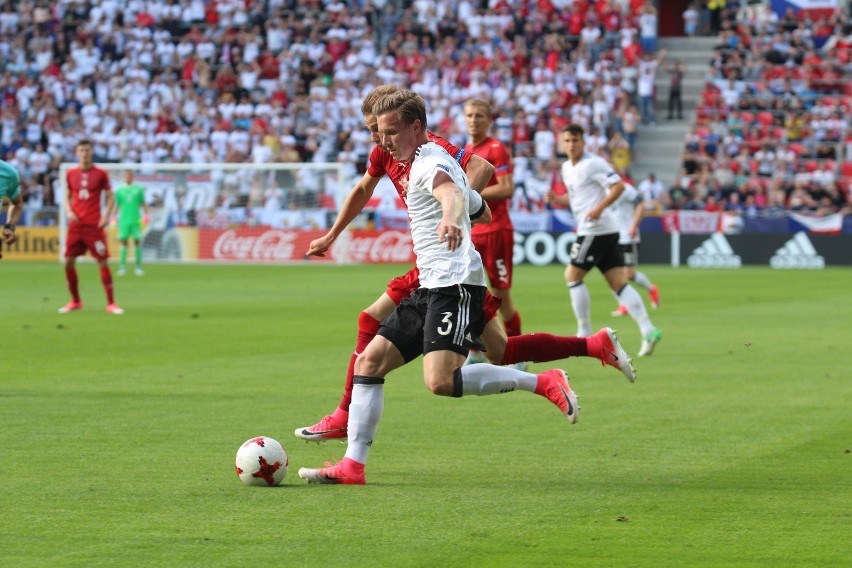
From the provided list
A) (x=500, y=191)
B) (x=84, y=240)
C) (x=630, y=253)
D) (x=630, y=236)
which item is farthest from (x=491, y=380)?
(x=84, y=240)

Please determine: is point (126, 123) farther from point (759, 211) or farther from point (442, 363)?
point (442, 363)

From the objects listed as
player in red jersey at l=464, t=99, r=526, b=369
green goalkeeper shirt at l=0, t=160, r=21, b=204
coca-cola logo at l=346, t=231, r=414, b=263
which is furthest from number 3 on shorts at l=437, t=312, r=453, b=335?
coca-cola logo at l=346, t=231, r=414, b=263

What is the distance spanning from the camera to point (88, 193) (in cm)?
1955

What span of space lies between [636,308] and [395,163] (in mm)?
7165

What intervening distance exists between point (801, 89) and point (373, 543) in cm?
3327

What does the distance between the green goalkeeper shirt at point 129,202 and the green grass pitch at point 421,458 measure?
37.9 ft

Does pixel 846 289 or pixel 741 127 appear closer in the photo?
pixel 846 289

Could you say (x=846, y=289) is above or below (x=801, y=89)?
below

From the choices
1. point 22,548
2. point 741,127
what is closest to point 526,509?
point 22,548

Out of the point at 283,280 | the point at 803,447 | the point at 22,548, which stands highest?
the point at 22,548

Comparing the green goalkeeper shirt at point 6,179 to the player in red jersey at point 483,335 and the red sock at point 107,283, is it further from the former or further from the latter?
the red sock at point 107,283

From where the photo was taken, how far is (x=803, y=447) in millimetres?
8570

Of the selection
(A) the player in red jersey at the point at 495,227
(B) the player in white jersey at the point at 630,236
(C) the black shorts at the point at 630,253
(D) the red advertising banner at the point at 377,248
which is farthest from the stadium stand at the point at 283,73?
(A) the player in red jersey at the point at 495,227

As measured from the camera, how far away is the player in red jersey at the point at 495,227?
11547mm
